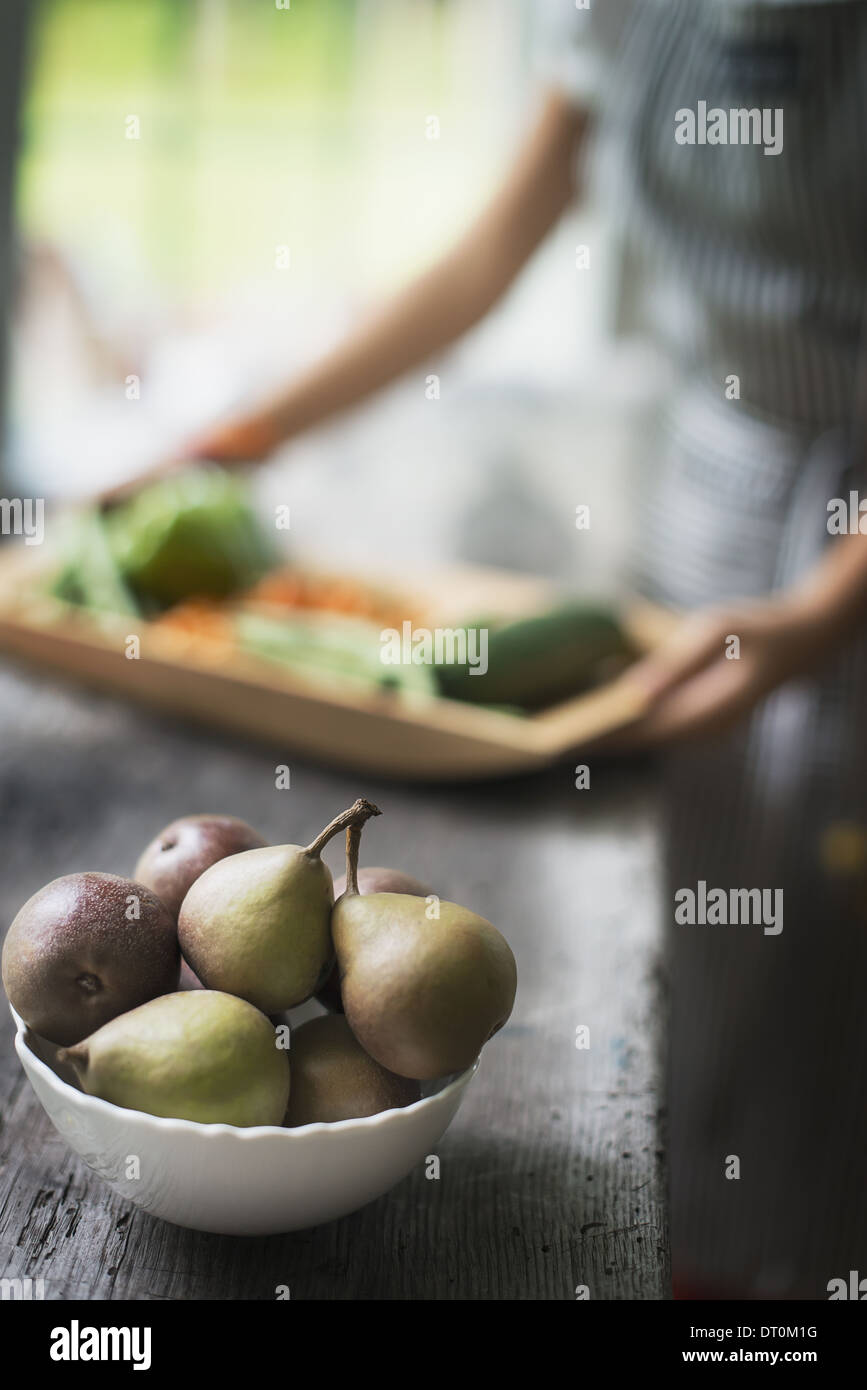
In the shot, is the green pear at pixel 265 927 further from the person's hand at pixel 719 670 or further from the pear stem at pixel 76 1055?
the person's hand at pixel 719 670

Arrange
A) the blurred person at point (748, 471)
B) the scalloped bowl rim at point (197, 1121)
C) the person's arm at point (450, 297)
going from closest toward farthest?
the scalloped bowl rim at point (197, 1121) → the blurred person at point (748, 471) → the person's arm at point (450, 297)

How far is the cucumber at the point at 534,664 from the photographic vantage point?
2.71 feet

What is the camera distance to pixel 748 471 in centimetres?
102

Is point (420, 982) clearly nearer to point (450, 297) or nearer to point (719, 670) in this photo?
point (719, 670)

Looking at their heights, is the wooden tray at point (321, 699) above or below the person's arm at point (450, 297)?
below

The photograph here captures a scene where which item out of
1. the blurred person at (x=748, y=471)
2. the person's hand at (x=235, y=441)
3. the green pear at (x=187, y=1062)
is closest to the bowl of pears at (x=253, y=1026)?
the green pear at (x=187, y=1062)

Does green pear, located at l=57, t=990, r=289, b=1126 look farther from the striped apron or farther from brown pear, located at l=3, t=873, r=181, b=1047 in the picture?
the striped apron

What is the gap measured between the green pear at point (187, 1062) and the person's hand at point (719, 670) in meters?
0.49

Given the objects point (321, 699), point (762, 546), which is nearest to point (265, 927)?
point (321, 699)

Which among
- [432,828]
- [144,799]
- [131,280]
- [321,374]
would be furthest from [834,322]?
[131,280]

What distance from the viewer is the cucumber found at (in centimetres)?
83

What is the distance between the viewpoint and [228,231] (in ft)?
7.79

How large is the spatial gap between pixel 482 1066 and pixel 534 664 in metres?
0.35

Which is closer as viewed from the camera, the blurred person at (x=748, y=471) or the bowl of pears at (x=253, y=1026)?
the bowl of pears at (x=253, y=1026)
